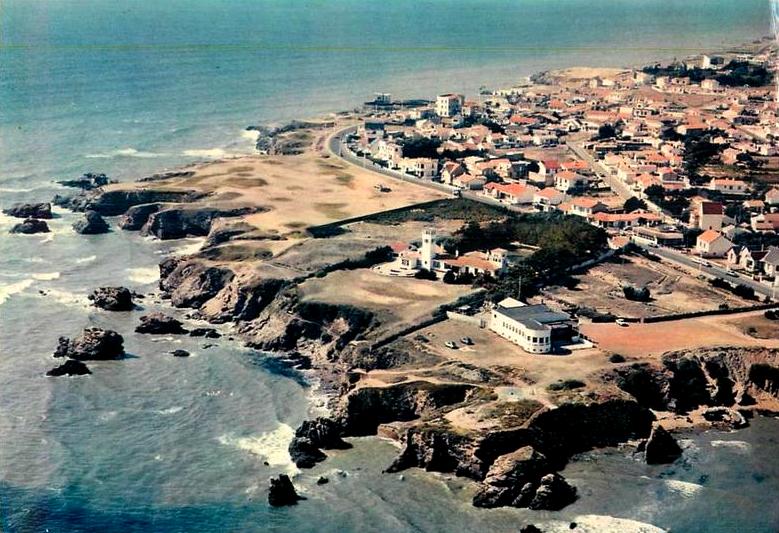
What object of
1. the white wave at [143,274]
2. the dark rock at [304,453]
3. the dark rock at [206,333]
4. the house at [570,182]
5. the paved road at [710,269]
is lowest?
the white wave at [143,274]

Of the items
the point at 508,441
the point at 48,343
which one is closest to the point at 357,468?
the point at 508,441

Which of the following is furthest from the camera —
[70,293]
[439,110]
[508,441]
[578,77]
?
[578,77]

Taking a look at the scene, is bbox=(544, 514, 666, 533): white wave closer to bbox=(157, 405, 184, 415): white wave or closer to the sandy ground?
the sandy ground

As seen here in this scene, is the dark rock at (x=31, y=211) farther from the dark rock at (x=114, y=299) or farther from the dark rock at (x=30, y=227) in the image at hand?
the dark rock at (x=114, y=299)

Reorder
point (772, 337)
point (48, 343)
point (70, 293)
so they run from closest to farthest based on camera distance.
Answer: point (772, 337), point (48, 343), point (70, 293)

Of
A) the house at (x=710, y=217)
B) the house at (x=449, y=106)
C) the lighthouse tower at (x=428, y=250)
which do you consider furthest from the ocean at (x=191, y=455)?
the house at (x=449, y=106)

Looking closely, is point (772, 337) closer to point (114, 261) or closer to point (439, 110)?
point (114, 261)

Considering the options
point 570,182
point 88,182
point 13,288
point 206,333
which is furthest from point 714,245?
point 88,182
